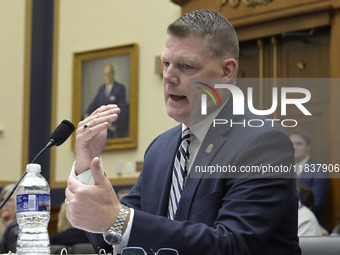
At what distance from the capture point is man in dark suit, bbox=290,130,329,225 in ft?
22.1

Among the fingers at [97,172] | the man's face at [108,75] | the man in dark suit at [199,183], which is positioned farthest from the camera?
the man's face at [108,75]

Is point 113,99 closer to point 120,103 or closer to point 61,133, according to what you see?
point 120,103

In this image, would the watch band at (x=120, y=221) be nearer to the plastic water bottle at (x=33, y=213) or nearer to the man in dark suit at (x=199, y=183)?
the man in dark suit at (x=199, y=183)

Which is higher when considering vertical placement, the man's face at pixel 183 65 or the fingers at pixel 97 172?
the man's face at pixel 183 65

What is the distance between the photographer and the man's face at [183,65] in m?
2.37

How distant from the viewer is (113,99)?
9.54 metres

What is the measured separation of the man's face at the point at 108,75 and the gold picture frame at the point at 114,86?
42 mm

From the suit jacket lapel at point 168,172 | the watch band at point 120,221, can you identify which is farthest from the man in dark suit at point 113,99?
the watch band at point 120,221

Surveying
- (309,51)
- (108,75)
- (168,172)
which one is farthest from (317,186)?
(168,172)

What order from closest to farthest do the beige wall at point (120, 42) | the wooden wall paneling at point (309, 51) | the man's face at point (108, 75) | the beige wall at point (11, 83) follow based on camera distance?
the wooden wall paneling at point (309, 51)
the beige wall at point (120, 42)
the man's face at point (108, 75)
the beige wall at point (11, 83)

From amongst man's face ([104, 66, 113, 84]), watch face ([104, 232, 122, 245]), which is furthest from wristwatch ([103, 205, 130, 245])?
man's face ([104, 66, 113, 84])

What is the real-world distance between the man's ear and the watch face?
0.82 m

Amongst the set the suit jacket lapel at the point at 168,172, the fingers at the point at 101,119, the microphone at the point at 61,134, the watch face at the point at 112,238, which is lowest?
the watch face at the point at 112,238

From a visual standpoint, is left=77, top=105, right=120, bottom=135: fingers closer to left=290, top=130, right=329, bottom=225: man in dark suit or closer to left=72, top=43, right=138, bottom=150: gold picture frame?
left=290, top=130, right=329, bottom=225: man in dark suit
